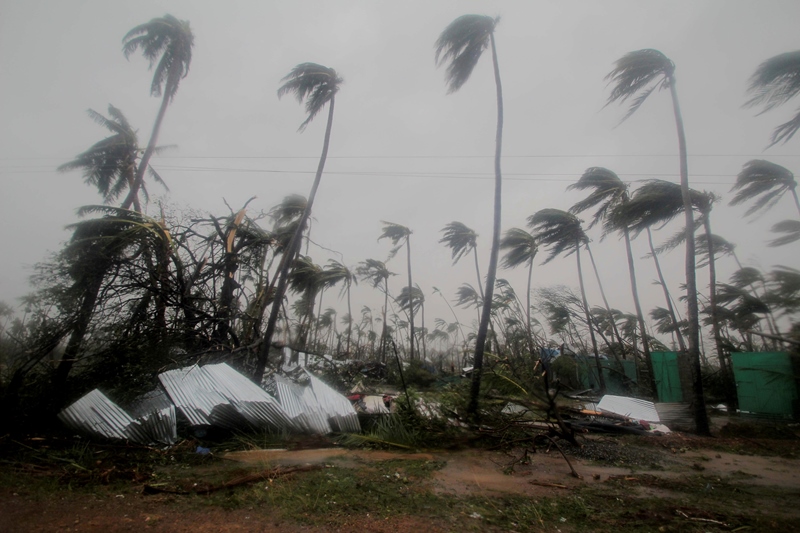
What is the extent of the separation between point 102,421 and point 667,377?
1530 cm

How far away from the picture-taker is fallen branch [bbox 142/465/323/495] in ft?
11.5

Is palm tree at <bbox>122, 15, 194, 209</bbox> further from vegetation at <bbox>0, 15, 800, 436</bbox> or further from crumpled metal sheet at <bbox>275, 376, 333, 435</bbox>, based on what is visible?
crumpled metal sheet at <bbox>275, 376, 333, 435</bbox>

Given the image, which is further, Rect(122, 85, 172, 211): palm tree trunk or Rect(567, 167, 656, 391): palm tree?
Rect(567, 167, 656, 391): palm tree

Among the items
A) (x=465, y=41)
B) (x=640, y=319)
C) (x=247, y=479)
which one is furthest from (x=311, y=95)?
(x=640, y=319)

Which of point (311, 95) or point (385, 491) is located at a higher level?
point (311, 95)

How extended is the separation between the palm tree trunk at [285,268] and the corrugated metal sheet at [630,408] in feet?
27.4

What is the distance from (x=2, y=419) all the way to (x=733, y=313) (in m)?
12.2

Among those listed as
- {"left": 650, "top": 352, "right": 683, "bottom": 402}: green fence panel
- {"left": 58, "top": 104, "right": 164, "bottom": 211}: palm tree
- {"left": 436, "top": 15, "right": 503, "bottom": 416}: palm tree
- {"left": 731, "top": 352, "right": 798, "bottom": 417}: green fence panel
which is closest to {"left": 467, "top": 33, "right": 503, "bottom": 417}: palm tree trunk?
{"left": 436, "top": 15, "right": 503, "bottom": 416}: palm tree

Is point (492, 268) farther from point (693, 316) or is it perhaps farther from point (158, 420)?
point (158, 420)

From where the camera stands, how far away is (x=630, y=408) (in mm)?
8586

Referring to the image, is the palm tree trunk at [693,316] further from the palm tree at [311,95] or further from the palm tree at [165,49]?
the palm tree at [165,49]

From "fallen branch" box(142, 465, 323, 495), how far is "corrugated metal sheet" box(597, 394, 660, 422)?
24.0 ft

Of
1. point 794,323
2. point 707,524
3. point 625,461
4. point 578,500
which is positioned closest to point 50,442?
point 578,500

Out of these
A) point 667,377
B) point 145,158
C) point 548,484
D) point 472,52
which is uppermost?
point 472,52
